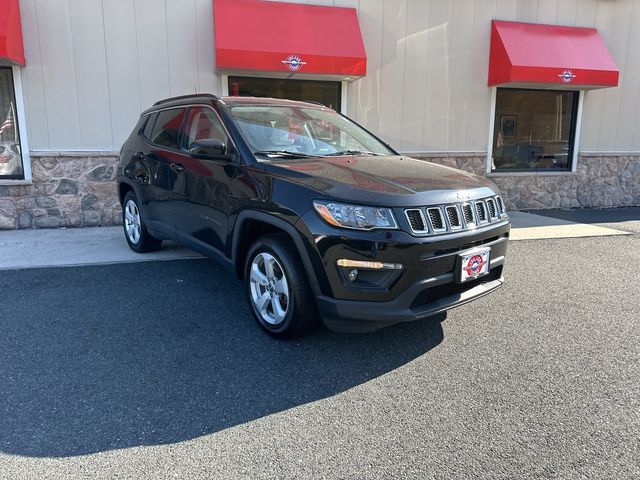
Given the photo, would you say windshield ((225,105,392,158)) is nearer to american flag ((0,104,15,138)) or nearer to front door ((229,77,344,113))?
front door ((229,77,344,113))

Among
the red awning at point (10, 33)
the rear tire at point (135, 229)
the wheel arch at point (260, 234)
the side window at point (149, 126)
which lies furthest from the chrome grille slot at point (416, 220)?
the red awning at point (10, 33)

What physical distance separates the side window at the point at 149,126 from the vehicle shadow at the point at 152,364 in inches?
73.3

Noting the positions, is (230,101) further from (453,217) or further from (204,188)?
(453,217)

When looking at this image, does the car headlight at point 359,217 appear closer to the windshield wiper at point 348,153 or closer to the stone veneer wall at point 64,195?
the windshield wiper at point 348,153

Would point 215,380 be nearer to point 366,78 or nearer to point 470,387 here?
point 470,387

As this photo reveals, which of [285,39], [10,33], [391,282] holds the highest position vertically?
[285,39]

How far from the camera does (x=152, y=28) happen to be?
26.1ft

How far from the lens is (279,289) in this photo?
3.62 m

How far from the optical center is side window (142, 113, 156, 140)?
18.6 feet

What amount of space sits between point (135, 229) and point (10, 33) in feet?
11.4

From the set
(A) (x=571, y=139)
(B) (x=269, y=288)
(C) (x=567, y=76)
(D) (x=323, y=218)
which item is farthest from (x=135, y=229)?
(A) (x=571, y=139)

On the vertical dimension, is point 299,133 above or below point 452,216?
above

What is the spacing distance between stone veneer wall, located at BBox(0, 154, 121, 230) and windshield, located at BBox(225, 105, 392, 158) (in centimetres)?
462

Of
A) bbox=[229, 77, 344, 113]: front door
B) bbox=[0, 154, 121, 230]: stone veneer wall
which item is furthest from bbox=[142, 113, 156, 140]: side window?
bbox=[229, 77, 344, 113]: front door
